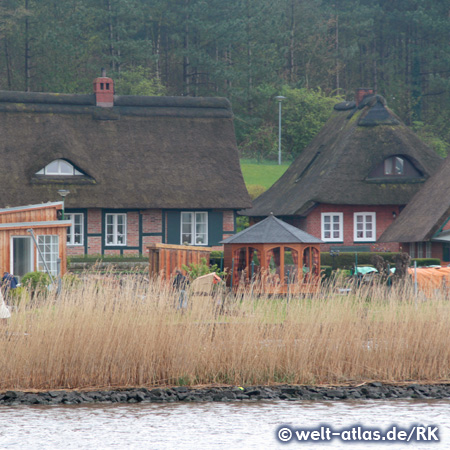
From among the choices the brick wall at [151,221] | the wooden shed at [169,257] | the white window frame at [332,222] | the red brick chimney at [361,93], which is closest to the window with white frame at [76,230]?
the brick wall at [151,221]

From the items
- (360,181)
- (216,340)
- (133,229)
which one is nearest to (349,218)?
(360,181)

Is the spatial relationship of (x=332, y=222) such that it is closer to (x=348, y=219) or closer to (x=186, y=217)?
(x=348, y=219)

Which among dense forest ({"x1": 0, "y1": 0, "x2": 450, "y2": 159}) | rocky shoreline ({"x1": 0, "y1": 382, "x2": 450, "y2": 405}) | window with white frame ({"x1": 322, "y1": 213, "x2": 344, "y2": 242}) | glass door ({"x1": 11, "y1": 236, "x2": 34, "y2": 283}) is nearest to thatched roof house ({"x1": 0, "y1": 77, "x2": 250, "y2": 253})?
window with white frame ({"x1": 322, "y1": 213, "x2": 344, "y2": 242})

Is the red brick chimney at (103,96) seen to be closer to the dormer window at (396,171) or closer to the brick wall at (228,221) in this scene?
the brick wall at (228,221)

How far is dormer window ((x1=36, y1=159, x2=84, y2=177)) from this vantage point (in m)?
33.9

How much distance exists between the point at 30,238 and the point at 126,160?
38.0 ft

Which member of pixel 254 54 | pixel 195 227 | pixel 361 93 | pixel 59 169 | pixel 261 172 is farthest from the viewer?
pixel 254 54

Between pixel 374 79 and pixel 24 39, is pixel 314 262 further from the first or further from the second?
pixel 374 79

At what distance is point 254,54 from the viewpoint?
60.6 metres

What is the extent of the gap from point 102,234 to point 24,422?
20.9 m

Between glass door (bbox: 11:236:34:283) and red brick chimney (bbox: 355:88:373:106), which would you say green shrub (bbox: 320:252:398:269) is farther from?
red brick chimney (bbox: 355:88:373:106)

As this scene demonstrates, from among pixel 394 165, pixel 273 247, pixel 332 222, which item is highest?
pixel 394 165

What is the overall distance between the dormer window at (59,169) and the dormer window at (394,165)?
40.6ft

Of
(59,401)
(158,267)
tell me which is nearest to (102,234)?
(158,267)
